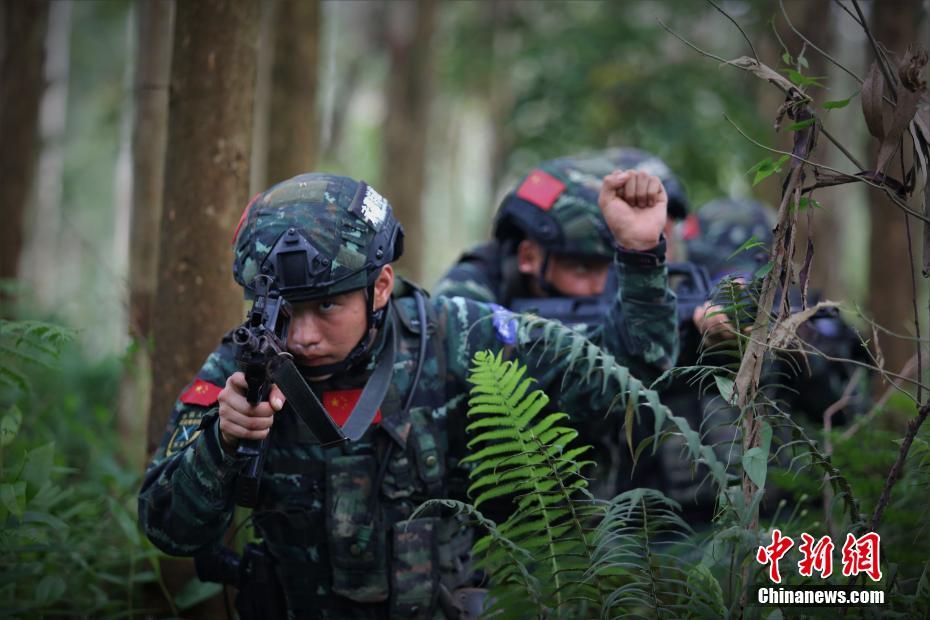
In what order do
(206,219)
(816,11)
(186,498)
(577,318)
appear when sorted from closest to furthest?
(186,498) → (206,219) → (577,318) → (816,11)

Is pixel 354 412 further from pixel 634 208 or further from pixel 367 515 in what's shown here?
pixel 634 208

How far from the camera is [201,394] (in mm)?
3002

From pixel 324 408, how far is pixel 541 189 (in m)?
2.33

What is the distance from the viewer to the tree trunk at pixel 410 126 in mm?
11820

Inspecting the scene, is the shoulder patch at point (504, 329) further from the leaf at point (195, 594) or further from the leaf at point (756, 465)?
the leaf at point (195, 594)

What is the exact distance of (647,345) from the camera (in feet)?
10.6

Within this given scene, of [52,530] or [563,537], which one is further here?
[52,530]

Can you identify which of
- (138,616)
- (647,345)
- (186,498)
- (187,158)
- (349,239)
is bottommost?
(138,616)

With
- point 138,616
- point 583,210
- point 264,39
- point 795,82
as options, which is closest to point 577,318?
point 583,210

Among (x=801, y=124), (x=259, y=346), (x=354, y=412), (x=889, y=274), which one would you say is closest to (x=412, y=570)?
(x=354, y=412)

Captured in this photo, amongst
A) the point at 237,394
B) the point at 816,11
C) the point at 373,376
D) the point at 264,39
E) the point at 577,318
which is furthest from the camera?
the point at 264,39

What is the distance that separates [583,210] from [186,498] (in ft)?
8.01

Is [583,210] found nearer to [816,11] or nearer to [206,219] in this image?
[206,219]

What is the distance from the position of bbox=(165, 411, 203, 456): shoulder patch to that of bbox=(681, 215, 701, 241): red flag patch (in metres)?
4.37
